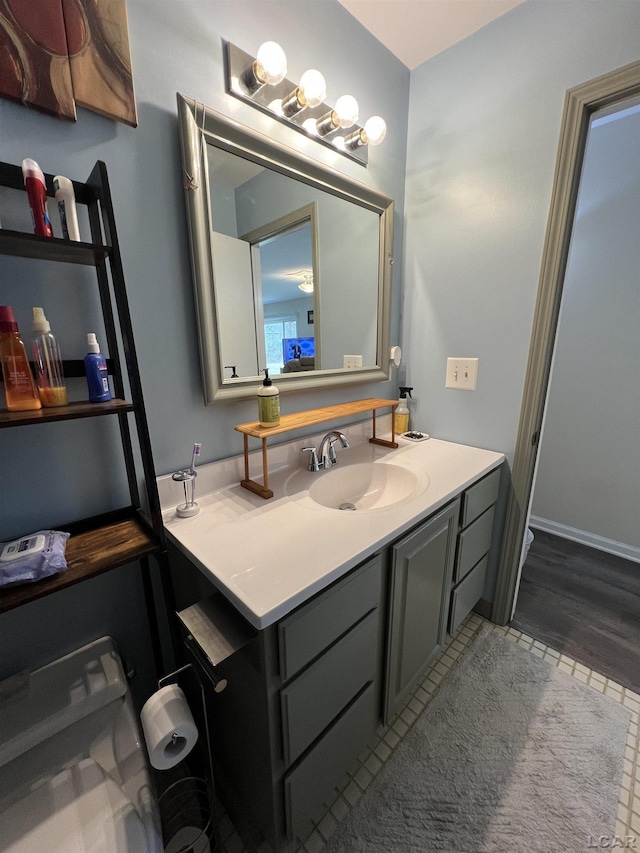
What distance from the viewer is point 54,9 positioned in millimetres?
678

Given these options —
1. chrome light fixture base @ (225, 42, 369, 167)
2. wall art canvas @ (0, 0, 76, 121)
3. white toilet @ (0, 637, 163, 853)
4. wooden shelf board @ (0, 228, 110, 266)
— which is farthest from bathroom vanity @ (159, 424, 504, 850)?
chrome light fixture base @ (225, 42, 369, 167)

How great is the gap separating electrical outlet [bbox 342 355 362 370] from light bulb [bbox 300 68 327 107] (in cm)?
81

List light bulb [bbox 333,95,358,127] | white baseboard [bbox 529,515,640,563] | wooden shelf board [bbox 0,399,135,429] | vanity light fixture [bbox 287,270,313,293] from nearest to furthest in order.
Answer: wooden shelf board [bbox 0,399,135,429] < light bulb [bbox 333,95,358,127] < vanity light fixture [bbox 287,270,313,293] < white baseboard [bbox 529,515,640,563]

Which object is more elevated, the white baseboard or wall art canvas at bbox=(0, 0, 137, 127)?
wall art canvas at bbox=(0, 0, 137, 127)

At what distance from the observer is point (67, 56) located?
2.33 ft

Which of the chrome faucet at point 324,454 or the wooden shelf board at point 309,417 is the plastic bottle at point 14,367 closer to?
the wooden shelf board at point 309,417

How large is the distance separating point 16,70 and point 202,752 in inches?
68.0

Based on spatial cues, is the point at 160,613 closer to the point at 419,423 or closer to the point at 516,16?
the point at 419,423

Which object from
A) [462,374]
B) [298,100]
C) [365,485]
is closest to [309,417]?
[365,485]

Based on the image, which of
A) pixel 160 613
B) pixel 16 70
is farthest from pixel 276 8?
pixel 160 613

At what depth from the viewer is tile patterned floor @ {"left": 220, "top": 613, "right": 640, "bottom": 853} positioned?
3.01 ft

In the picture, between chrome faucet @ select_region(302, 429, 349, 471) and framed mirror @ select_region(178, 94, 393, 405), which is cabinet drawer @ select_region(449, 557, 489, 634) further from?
framed mirror @ select_region(178, 94, 393, 405)

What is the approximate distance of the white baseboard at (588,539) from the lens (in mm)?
2012

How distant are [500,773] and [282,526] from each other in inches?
41.6
